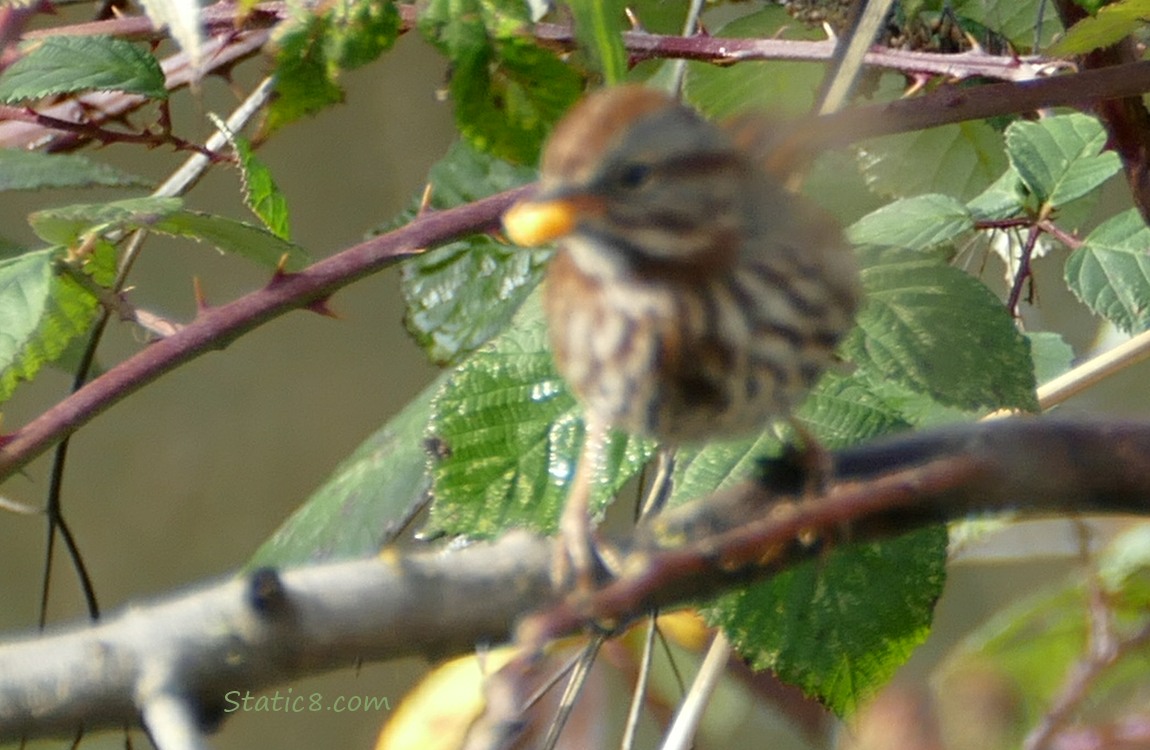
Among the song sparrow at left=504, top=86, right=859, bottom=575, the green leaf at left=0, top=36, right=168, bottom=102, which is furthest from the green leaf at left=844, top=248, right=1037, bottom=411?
the green leaf at left=0, top=36, right=168, bottom=102

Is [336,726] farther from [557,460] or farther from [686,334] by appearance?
[686,334]

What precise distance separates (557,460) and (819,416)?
23 cm

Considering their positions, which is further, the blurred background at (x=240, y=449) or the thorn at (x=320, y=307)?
the blurred background at (x=240, y=449)

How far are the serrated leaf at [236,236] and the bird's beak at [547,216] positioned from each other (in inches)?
14.3

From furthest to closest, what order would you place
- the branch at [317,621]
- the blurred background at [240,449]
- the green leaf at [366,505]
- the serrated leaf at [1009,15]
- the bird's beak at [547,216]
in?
the blurred background at [240,449], the serrated leaf at [1009,15], the green leaf at [366,505], the bird's beak at [547,216], the branch at [317,621]

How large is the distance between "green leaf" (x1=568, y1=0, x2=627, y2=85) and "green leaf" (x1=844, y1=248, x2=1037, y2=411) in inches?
14.6

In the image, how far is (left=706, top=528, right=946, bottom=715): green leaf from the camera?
1070mm

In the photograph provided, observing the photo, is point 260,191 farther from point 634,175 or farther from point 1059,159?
point 1059,159

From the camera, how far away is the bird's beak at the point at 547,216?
750mm

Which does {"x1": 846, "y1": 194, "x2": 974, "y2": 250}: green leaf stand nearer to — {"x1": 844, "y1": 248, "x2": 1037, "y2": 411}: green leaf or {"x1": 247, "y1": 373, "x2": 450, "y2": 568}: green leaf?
{"x1": 844, "y1": 248, "x2": 1037, "y2": 411}: green leaf

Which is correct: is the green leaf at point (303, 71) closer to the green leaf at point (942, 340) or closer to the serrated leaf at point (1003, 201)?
the green leaf at point (942, 340)

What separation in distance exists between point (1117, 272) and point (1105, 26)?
0.30 m

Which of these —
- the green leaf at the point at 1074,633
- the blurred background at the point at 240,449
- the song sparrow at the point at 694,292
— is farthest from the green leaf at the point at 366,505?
the blurred background at the point at 240,449

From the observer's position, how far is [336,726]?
342 cm
